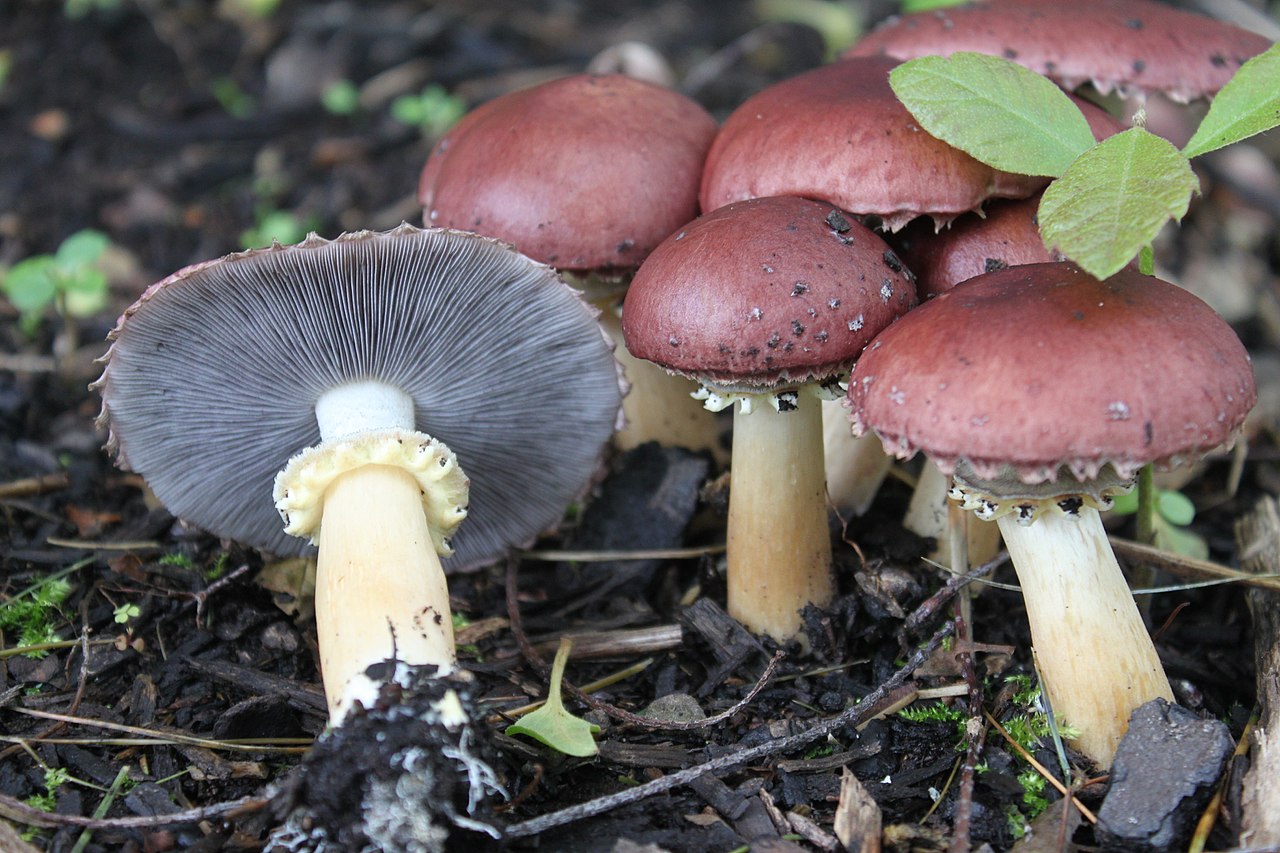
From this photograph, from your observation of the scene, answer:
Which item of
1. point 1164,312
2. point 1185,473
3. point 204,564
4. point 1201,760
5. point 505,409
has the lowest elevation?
point 1185,473

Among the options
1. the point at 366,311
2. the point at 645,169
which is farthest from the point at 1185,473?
the point at 366,311

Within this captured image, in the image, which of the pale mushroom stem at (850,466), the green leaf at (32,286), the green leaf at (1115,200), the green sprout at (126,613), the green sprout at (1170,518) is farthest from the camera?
the green leaf at (32,286)

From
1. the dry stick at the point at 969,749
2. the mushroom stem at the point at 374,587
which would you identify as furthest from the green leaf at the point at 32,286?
the dry stick at the point at 969,749

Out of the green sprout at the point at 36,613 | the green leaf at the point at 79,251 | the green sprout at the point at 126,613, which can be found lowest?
the green sprout at the point at 126,613

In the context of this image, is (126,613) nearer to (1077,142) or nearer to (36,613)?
(36,613)

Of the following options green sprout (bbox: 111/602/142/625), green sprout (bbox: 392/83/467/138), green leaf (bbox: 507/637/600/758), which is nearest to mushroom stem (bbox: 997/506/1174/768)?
green leaf (bbox: 507/637/600/758)

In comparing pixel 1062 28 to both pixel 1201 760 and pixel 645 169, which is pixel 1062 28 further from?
pixel 1201 760

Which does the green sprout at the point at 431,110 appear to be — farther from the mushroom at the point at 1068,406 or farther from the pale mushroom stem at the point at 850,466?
the mushroom at the point at 1068,406
